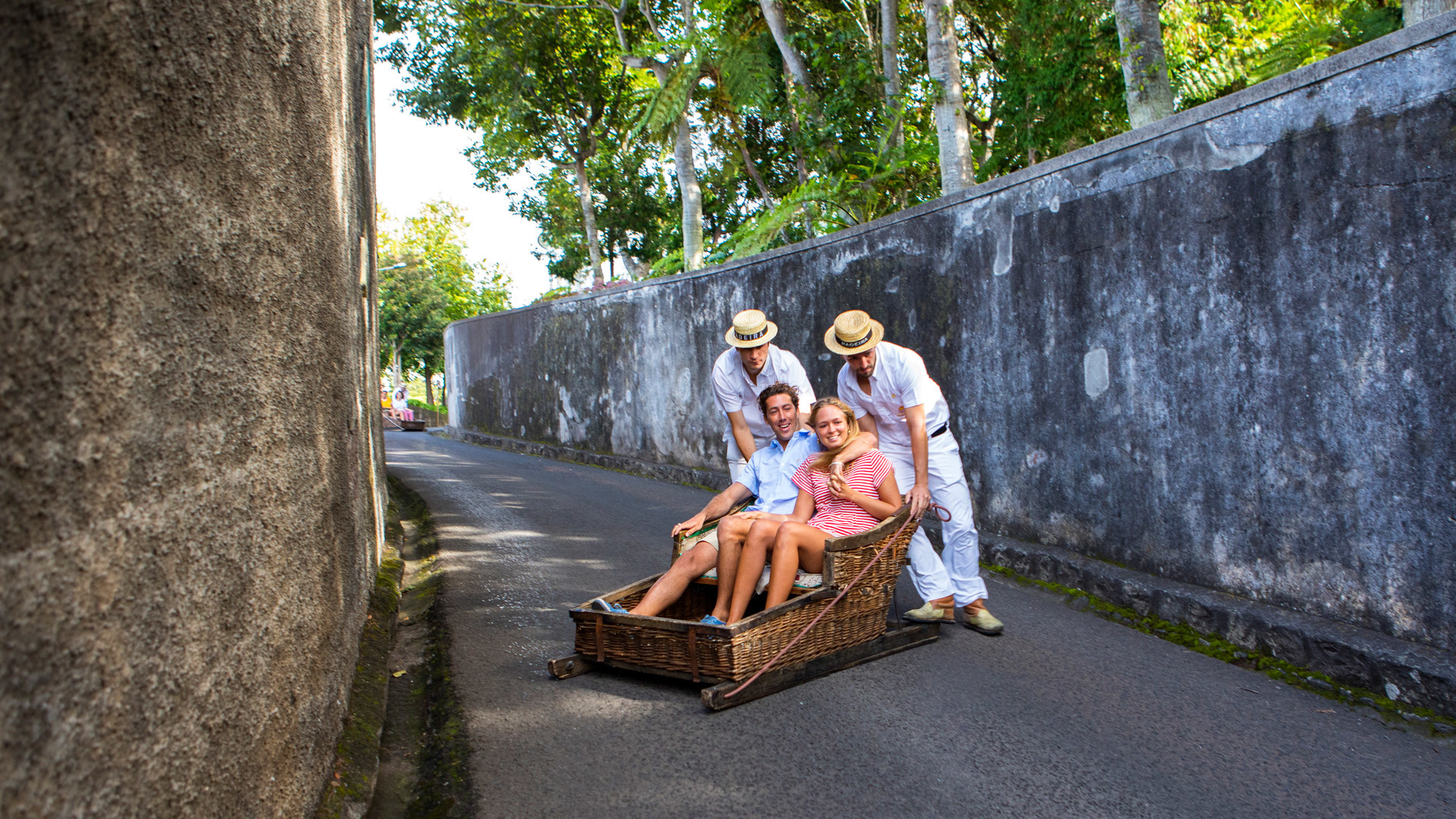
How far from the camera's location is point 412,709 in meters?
4.65

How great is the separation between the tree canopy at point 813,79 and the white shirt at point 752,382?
606 cm

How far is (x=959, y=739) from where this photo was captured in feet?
12.9

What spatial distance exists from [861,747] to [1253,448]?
3.08 meters

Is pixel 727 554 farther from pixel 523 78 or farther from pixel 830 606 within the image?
pixel 523 78

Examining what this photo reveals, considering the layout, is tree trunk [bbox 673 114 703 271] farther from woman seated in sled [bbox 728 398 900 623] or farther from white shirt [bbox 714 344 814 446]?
woman seated in sled [bbox 728 398 900 623]

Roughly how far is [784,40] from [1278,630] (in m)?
12.2

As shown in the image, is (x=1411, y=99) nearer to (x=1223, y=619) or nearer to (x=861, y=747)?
(x=1223, y=619)

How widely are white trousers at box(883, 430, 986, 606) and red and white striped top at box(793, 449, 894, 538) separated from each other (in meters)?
0.32

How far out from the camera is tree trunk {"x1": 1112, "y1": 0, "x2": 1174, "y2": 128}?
8.62 meters

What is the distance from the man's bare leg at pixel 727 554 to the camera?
488 centimetres

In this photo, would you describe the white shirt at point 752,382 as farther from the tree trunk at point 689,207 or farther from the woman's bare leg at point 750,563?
the tree trunk at point 689,207

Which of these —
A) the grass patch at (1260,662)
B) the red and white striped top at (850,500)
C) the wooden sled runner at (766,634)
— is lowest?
the grass patch at (1260,662)

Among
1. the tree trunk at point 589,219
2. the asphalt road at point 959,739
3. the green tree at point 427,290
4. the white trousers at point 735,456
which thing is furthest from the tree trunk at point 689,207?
the green tree at point 427,290

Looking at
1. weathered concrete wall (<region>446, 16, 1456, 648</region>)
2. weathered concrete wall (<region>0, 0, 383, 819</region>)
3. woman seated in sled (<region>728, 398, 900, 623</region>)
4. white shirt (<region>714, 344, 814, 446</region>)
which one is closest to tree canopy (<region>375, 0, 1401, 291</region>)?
weathered concrete wall (<region>446, 16, 1456, 648</region>)
